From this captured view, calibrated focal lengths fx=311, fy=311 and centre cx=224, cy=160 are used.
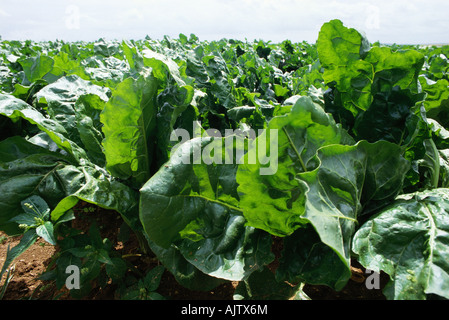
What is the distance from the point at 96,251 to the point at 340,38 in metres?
1.86

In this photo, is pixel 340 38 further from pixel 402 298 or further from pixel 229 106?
pixel 402 298

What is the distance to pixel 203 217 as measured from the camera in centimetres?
164

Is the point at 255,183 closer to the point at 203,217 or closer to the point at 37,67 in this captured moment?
the point at 203,217

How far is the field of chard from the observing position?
133 centimetres

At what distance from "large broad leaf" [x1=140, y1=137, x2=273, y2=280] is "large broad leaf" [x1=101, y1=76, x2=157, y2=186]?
412 mm

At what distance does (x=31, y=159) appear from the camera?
6.16 feet

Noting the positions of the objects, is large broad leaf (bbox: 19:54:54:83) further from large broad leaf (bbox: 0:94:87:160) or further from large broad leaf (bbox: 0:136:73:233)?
large broad leaf (bbox: 0:136:73:233)

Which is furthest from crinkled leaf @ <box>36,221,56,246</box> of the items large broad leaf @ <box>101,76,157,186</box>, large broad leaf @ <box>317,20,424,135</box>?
large broad leaf @ <box>317,20,424,135</box>

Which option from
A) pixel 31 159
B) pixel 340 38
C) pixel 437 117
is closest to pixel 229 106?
pixel 340 38

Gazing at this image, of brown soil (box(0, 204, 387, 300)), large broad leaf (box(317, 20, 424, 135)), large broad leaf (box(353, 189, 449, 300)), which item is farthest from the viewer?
brown soil (box(0, 204, 387, 300))

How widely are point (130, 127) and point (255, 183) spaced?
801 mm

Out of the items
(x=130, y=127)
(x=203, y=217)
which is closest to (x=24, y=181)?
(x=130, y=127)

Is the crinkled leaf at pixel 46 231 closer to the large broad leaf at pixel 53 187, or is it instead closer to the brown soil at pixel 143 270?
the large broad leaf at pixel 53 187

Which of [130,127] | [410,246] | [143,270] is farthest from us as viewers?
[143,270]
